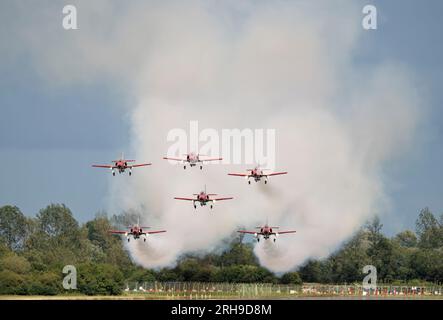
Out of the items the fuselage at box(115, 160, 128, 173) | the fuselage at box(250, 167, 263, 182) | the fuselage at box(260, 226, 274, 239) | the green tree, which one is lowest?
the green tree

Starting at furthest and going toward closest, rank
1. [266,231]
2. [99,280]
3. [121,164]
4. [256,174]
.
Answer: [121,164] < [266,231] < [256,174] < [99,280]

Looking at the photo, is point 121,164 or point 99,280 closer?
point 99,280

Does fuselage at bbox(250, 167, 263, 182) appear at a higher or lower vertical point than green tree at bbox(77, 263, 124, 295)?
higher

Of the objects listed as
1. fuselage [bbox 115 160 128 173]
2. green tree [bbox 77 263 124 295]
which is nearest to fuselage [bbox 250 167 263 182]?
fuselage [bbox 115 160 128 173]

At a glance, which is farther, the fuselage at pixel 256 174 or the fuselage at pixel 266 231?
the fuselage at pixel 266 231

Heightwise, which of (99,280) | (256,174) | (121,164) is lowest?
(99,280)

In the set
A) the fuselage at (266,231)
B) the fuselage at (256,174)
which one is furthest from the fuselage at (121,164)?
the fuselage at (266,231)

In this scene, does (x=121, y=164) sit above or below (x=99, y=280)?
above

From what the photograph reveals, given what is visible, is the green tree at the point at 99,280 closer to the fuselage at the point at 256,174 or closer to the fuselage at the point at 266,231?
the fuselage at the point at 266,231

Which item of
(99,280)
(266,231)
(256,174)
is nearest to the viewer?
(99,280)

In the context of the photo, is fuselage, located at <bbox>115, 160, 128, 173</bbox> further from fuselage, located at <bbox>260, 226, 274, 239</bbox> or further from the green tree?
fuselage, located at <bbox>260, 226, 274, 239</bbox>

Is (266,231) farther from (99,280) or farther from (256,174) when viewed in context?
(99,280)

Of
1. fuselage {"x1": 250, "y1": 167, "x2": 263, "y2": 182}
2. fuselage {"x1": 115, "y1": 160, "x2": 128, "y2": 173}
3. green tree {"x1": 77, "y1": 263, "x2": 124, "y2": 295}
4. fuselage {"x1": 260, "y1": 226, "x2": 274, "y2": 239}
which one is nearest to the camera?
green tree {"x1": 77, "y1": 263, "x2": 124, "y2": 295}

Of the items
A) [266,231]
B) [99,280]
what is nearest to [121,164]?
[99,280]
